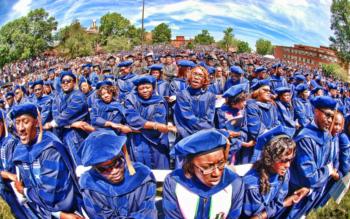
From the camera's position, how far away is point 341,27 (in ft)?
93.6

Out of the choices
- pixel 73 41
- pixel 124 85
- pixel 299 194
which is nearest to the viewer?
pixel 299 194

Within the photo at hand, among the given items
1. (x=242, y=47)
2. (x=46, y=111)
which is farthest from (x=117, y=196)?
(x=242, y=47)

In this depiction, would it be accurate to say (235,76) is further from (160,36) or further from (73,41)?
(160,36)

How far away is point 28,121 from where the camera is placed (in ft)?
9.91

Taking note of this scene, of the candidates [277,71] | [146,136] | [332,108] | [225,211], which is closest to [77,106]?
[146,136]

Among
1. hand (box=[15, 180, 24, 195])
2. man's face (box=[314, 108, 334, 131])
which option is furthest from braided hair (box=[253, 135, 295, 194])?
hand (box=[15, 180, 24, 195])

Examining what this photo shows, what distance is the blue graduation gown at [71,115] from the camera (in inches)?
200

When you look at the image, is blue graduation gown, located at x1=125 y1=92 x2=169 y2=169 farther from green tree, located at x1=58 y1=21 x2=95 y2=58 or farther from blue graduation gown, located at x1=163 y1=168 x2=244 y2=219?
green tree, located at x1=58 y1=21 x2=95 y2=58

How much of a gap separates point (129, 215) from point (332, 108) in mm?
2183

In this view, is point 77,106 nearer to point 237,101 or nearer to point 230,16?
point 237,101

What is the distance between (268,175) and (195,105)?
1842 millimetres

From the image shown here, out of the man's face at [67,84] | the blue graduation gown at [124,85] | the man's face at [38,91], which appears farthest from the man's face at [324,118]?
the man's face at [38,91]

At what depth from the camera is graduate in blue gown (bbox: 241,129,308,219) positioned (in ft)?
9.53

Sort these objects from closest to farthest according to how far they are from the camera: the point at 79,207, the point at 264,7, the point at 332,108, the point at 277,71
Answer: the point at 79,207
the point at 332,108
the point at 277,71
the point at 264,7
